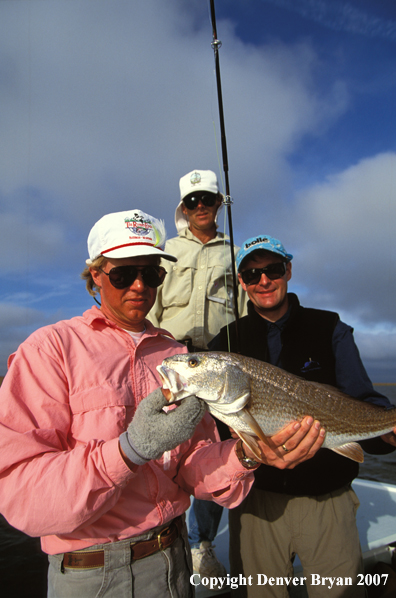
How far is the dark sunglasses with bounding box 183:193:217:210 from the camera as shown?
16.1 feet

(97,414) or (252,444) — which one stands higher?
(97,414)

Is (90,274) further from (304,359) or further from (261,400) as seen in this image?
(304,359)

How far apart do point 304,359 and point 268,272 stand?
0.96 m

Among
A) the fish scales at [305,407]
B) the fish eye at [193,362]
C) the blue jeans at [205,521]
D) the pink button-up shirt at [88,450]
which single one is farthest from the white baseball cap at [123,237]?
the blue jeans at [205,521]

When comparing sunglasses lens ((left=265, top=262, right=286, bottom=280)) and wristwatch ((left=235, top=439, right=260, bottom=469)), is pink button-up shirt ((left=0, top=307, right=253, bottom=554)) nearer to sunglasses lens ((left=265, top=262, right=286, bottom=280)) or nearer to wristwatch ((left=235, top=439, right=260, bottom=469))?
wristwatch ((left=235, top=439, right=260, bottom=469))

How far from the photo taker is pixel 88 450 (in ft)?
6.50

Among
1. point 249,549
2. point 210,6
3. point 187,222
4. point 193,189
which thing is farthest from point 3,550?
point 210,6

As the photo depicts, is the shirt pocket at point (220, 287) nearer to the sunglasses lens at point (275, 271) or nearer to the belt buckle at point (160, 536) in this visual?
the sunglasses lens at point (275, 271)

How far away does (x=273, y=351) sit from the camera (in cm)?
372

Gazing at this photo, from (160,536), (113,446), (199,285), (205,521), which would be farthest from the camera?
(199,285)

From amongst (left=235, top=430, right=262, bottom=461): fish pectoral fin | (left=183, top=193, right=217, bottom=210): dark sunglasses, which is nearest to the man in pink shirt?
(left=235, top=430, right=262, bottom=461): fish pectoral fin

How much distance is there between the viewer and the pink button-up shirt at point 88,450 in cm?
188

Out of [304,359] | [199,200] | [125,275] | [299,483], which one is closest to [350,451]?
[299,483]

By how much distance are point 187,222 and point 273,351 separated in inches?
101
